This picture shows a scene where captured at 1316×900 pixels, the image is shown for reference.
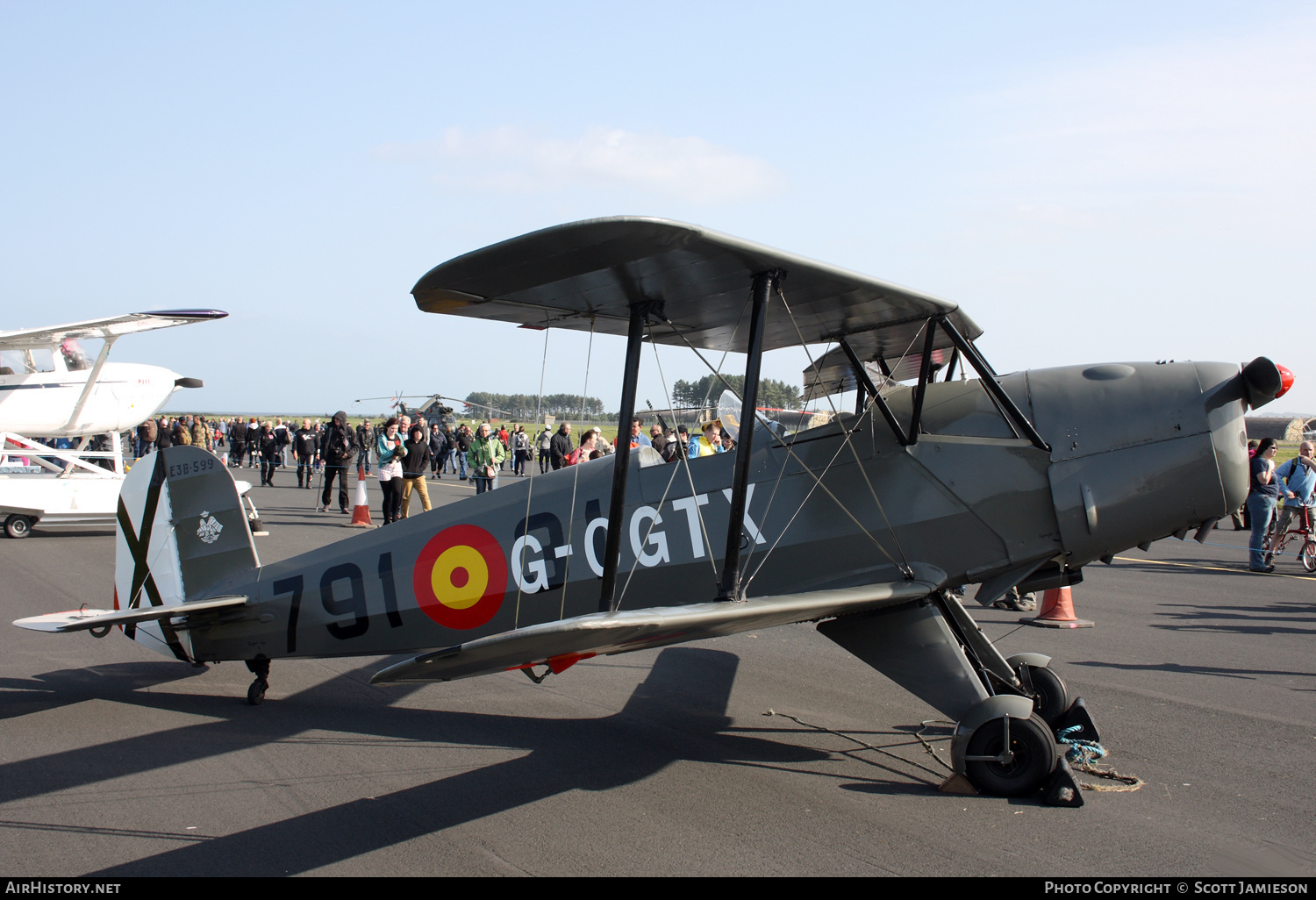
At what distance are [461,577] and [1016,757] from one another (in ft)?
10.2

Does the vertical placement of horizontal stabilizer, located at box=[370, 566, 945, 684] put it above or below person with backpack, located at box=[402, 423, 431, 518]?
above

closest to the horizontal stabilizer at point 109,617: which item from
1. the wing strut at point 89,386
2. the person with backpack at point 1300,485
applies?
the wing strut at point 89,386

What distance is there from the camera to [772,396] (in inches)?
344

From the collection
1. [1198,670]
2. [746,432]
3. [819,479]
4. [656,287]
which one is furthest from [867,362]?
[1198,670]

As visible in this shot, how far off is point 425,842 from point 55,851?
4.67 ft

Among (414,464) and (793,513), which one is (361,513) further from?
(793,513)

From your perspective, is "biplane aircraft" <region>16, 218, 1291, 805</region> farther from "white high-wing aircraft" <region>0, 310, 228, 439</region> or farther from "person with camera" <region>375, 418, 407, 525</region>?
"white high-wing aircraft" <region>0, 310, 228, 439</region>

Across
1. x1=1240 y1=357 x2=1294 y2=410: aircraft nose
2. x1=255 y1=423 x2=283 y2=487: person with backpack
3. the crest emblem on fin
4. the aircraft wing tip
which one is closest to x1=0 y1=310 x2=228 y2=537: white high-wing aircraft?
the aircraft wing tip

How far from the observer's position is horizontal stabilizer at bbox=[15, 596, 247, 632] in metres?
4.73

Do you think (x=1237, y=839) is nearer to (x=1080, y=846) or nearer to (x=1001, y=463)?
(x=1080, y=846)

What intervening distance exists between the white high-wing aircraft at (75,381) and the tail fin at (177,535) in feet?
33.3

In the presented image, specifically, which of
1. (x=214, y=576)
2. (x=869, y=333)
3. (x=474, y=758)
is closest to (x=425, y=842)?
(x=474, y=758)

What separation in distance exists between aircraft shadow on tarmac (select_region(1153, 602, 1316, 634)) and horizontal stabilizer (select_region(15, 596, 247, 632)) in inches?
301

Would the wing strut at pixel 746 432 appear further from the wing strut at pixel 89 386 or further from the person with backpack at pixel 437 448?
the person with backpack at pixel 437 448
